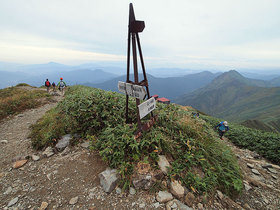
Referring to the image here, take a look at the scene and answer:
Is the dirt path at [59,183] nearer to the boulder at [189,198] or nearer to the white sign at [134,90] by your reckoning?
the boulder at [189,198]

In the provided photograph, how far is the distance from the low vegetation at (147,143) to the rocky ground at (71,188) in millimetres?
407

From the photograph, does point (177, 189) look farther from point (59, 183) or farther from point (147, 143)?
point (59, 183)

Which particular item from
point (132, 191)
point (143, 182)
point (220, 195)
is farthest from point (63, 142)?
point (220, 195)

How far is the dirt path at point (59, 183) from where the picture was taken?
3764 mm

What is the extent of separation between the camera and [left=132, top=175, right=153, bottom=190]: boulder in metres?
4.12

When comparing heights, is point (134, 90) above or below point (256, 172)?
above

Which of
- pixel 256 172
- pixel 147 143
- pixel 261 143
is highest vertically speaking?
pixel 147 143

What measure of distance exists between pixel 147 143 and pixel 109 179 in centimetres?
179

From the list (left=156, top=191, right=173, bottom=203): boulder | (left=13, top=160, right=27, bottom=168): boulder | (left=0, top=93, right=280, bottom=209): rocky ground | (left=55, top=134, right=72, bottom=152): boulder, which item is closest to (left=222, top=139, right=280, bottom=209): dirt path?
(left=0, top=93, right=280, bottom=209): rocky ground

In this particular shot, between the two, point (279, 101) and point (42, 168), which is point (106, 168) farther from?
point (279, 101)

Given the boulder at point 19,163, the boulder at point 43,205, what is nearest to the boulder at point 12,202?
the boulder at point 43,205

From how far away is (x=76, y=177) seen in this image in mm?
4461

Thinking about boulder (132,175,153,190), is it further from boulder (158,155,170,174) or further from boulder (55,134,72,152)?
boulder (55,134,72,152)

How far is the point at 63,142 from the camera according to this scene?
5.80 metres
